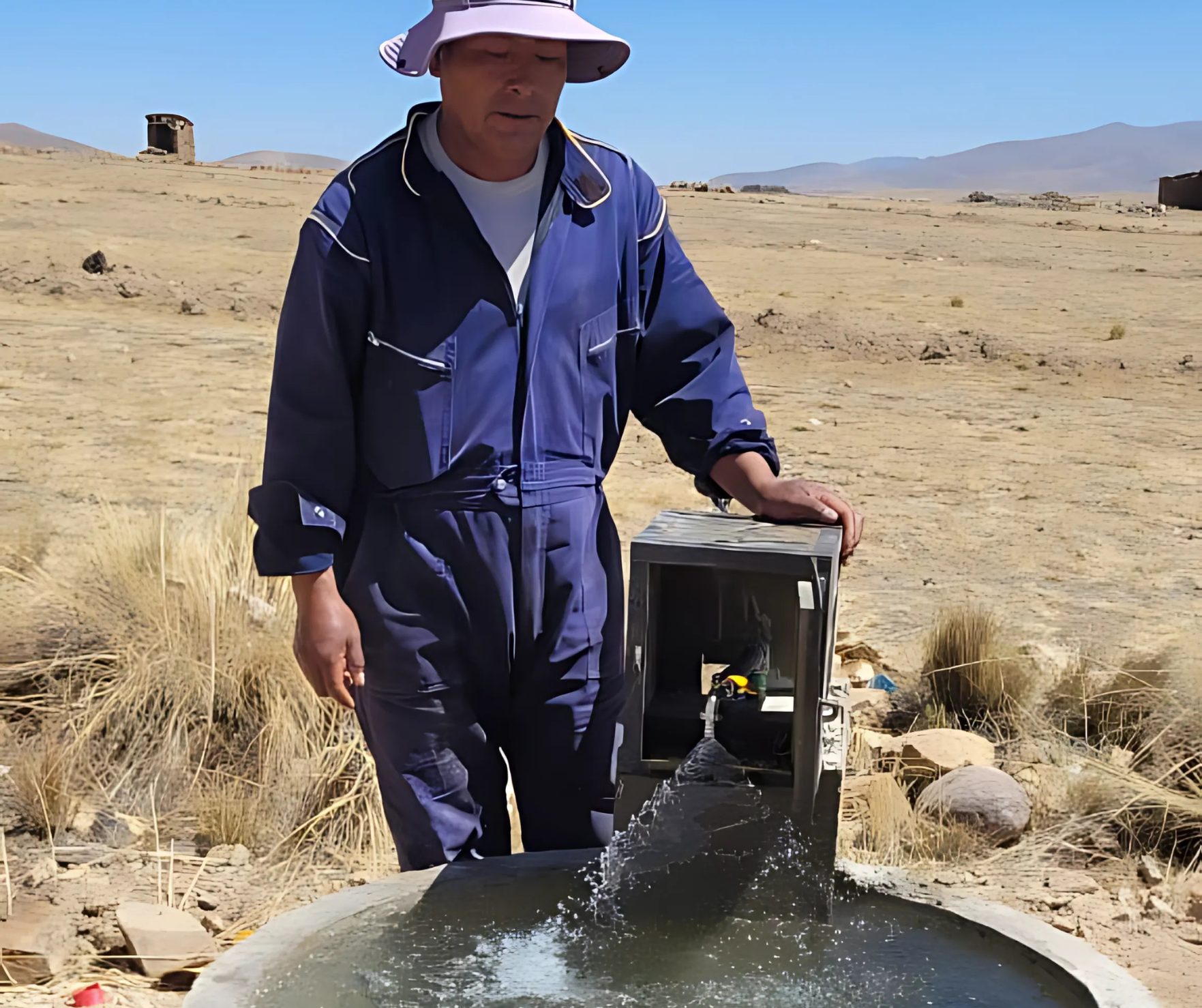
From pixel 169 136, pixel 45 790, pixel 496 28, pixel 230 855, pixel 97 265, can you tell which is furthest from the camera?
pixel 169 136

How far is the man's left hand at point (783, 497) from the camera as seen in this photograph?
2350mm

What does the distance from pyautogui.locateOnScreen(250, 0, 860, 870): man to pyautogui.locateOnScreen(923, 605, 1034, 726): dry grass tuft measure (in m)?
2.52

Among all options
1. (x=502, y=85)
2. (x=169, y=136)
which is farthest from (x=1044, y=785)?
(x=169, y=136)

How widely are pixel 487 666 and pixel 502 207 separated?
745mm

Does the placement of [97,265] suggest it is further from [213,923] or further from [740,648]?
[740,648]

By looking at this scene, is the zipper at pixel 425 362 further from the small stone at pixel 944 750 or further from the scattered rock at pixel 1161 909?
the small stone at pixel 944 750

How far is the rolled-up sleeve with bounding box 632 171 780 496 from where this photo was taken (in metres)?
2.45

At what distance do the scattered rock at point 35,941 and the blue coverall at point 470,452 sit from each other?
1171 mm

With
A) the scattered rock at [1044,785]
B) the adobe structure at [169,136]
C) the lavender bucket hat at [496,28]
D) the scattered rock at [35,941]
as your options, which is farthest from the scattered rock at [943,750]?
the adobe structure at [169,136]

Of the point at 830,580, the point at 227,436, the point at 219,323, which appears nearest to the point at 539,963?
the point at 830,580

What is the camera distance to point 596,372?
2.35 meters

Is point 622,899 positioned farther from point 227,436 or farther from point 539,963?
point 227,436

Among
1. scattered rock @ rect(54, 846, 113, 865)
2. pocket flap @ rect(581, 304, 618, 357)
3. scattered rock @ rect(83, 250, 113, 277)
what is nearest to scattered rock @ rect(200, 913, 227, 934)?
scattered rock @ rect(54, 846, 113, 865)

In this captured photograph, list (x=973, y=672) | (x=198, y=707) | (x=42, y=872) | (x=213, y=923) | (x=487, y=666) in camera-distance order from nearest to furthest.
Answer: (x=487, y=666), (x=213, y=923), (x=42, y=872), (x=198, y=707), (x=973, y=672)
